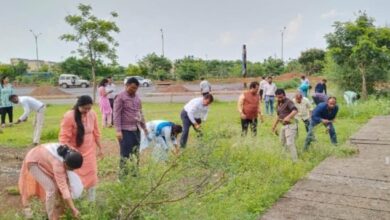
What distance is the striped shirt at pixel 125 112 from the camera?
5.56m

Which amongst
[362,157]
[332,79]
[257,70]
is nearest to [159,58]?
[257,70]

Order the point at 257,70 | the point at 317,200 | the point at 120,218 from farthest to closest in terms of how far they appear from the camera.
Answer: the point at 257,70, the point at 317,200, the point at 120,218

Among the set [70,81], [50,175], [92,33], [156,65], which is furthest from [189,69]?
[50,175]

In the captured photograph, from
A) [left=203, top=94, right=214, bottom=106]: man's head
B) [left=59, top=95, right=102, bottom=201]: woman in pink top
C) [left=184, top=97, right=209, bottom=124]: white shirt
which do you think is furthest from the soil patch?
[left=203, top=94, right=214, bottom=106]: man's head

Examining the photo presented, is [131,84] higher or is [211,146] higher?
[131,84]

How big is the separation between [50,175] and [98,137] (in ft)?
3.19

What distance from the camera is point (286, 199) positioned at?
210 inches

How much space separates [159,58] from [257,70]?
11.7 meters

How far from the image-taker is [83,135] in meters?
4.41

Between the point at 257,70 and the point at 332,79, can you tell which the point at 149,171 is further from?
the point at 257,70

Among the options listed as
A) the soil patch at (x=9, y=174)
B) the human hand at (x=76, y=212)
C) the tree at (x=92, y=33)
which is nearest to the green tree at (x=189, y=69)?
the tree at (x=92, y=33)

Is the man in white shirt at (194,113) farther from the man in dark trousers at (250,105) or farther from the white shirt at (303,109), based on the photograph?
the white shirt at (303,109)

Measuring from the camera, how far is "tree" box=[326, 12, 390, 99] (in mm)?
16094

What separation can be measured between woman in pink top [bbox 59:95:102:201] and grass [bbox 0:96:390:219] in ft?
0.78
